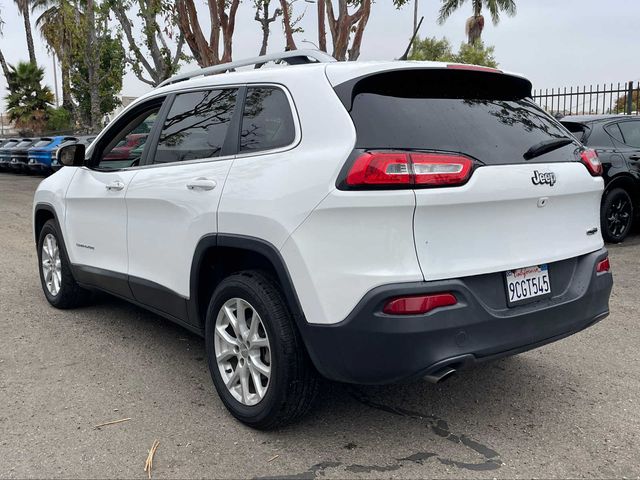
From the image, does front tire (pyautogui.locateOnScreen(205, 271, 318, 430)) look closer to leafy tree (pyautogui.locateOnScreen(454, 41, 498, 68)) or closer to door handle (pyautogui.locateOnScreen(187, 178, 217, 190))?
door handle (pyautogui.locateOnScreen(187, 178, 217, 190))

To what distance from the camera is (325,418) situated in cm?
344

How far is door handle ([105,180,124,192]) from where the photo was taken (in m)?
4.35

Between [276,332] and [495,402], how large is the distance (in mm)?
1427

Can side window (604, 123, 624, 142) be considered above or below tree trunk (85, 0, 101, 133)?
below

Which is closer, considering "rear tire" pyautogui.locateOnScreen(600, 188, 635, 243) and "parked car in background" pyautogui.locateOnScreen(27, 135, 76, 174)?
"rear tire" pyautogui.locateOnScreen(600, 188, 635, 243)

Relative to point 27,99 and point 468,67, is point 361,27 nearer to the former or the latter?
point 468,67

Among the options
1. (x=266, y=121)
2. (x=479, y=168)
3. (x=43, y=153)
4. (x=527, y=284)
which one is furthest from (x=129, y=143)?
(x=43, y=153)

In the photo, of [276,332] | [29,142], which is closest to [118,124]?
[276,332]

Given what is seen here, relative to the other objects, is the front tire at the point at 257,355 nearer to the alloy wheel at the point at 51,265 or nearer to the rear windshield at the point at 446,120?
the rear windshield at the point at 446,120

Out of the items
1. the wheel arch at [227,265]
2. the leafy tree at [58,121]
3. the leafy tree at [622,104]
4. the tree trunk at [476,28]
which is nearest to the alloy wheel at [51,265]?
the wheel arch at [227,265]

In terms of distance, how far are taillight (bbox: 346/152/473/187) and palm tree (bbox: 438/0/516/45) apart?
122 feet

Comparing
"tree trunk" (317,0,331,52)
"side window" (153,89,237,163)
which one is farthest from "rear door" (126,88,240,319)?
"tree trunk" (317,0,331,52)

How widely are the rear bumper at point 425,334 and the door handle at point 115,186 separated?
2074mm

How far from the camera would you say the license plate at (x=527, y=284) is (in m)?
2.97
